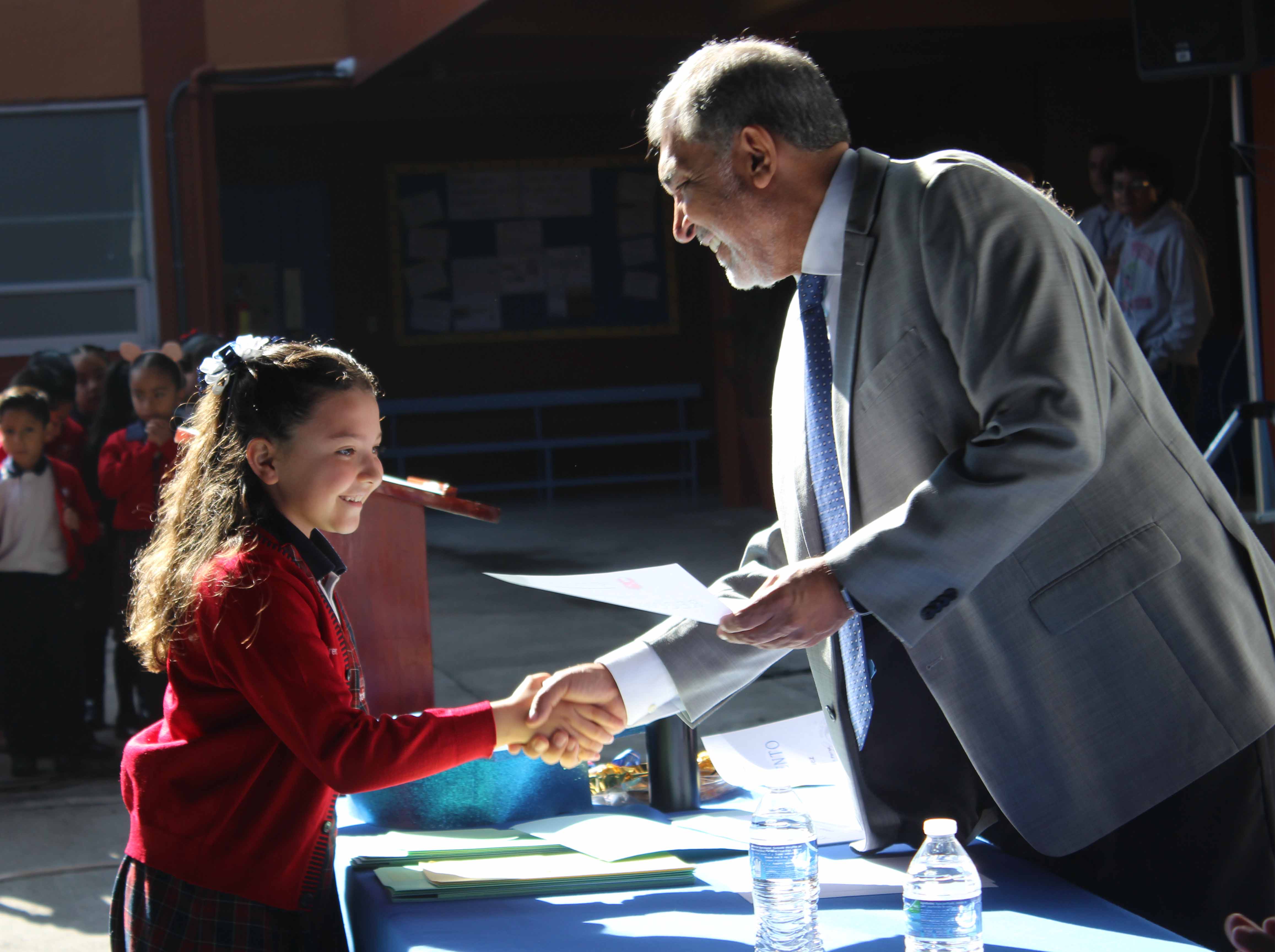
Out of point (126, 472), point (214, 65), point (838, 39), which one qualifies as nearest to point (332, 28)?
point (214, 65)

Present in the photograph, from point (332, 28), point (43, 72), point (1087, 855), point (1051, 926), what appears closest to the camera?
point (1051, 926)

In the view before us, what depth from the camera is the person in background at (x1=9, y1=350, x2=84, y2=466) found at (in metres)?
5.54

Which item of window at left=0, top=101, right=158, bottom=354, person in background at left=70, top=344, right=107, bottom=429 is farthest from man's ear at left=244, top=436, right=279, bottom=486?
window at left=0, top=101, right=158, bottom=354

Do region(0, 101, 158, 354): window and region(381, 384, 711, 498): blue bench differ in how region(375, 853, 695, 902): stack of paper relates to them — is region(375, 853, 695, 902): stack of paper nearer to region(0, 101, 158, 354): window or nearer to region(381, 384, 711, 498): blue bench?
region(0, 101, 158, 354): window

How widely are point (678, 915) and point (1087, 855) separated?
0.49 meters

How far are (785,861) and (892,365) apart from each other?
556 millimetres

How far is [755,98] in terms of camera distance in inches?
65.4

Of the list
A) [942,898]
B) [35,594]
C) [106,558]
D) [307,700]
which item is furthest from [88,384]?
[942,898]

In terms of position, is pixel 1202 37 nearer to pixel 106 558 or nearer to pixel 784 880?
pixel 106 558

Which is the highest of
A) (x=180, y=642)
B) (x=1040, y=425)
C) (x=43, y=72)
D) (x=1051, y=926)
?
(x=43, y=72)

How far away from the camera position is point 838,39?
970 cm

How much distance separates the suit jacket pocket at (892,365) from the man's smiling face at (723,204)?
8.7 inches

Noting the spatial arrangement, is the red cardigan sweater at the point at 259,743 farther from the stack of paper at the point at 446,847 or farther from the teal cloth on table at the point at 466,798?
the teal cloth on table at the point at 466,798

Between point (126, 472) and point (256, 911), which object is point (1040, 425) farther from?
point (126, 472)
